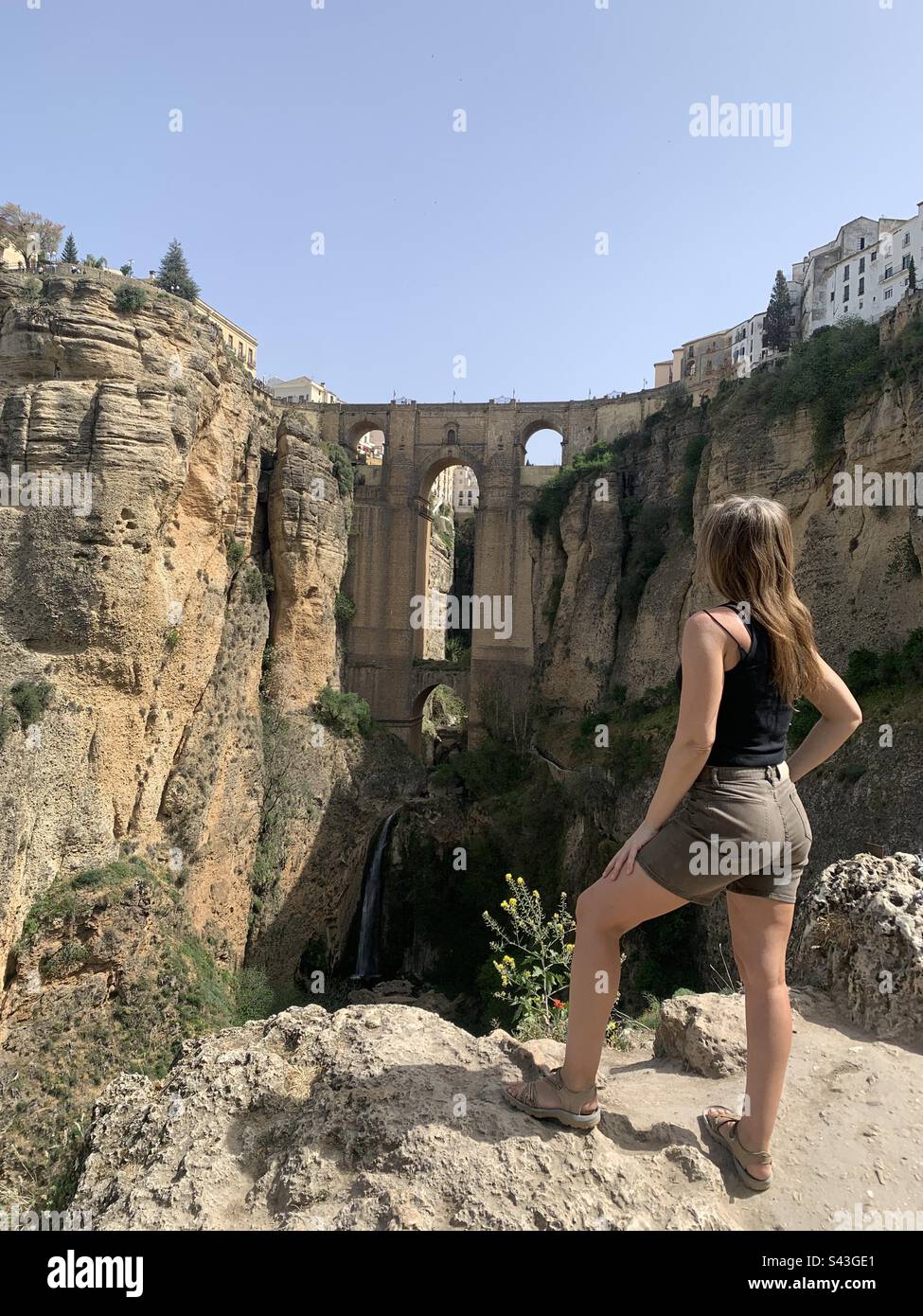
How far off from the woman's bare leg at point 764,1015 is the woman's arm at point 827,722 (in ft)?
1.63

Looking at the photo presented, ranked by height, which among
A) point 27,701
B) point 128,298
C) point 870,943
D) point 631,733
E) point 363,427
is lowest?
point 631,733

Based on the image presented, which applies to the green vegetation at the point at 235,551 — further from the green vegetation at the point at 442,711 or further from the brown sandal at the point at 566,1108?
the brown sandal at the point at 566,1108

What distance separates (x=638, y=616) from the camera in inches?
977

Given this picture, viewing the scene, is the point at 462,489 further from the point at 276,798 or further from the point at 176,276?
the point at 276,798

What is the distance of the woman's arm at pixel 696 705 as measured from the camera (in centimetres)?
256

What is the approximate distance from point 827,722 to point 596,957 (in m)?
1.22

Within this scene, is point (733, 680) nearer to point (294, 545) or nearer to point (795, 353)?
point (795, 353)

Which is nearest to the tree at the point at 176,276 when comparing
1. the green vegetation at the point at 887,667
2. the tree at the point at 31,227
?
the tree at the point at 31,227

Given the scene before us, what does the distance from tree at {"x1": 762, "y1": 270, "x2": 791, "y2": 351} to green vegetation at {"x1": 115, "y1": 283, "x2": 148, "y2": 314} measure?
3242cm

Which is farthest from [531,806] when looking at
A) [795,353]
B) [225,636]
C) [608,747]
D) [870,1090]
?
[870,1090]

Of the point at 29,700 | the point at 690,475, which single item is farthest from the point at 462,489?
the point at 29,700

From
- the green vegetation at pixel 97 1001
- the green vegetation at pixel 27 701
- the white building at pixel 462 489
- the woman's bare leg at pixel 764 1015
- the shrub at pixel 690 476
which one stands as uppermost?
the white building at pixel 462 489

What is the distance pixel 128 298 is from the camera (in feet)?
50.2
